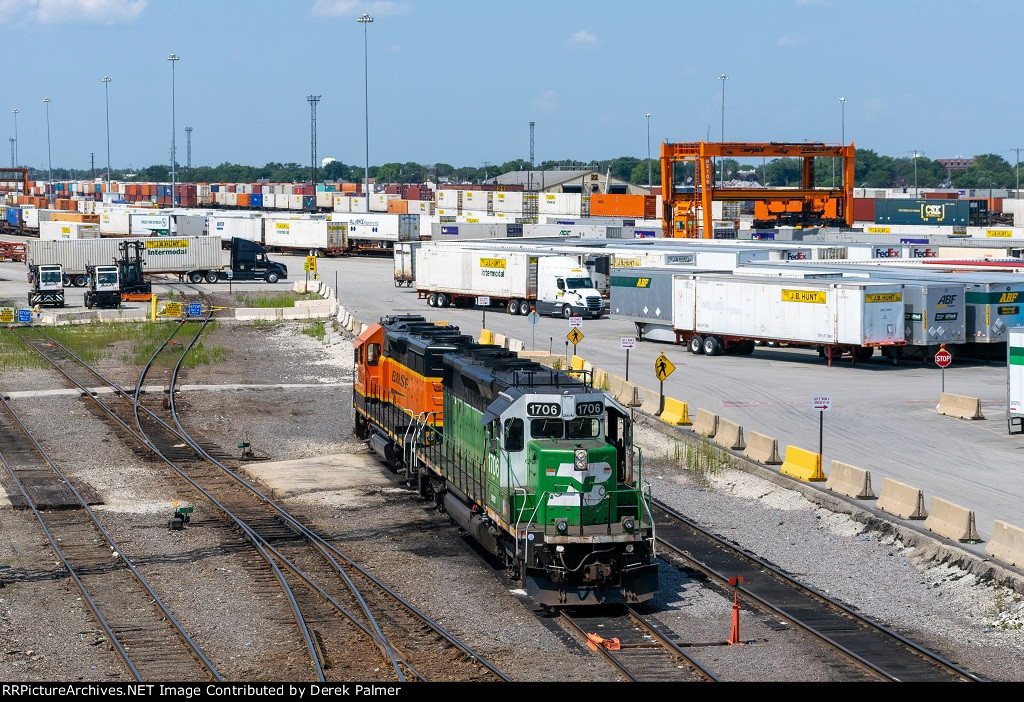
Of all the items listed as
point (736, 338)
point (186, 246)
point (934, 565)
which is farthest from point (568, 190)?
point (934, 565)

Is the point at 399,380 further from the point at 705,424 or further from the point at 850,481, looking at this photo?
the point at 850,481

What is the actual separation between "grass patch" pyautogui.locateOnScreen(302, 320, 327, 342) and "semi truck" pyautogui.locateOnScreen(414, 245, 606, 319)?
9.57 meters

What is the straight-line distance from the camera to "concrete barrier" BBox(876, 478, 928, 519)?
2291 cm

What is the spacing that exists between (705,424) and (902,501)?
8664 mm

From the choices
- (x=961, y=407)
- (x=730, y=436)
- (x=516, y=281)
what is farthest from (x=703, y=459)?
(x=516, y=281)

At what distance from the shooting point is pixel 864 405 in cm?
3672

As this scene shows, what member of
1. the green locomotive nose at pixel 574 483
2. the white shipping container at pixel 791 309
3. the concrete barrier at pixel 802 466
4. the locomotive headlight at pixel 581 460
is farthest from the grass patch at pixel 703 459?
the white shipping container at pixel 791 309

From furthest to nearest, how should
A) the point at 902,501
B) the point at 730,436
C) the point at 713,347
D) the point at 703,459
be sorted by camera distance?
the point at 713,347 < the point at 730,436 < the point at 703,459 < the point at 902,501

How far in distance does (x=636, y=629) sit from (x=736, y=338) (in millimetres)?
32083

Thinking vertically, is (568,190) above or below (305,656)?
above

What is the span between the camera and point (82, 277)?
8200cm

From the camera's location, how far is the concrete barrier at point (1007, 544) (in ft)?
63.5

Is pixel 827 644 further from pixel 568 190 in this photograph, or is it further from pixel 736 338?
pixel 568 190

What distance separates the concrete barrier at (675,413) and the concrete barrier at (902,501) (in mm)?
9733
